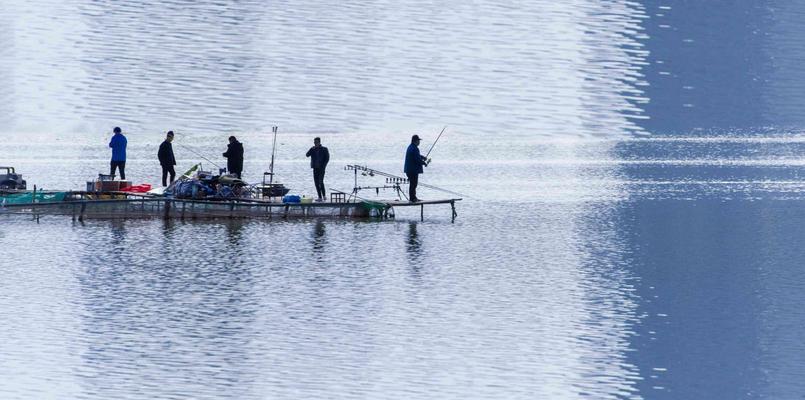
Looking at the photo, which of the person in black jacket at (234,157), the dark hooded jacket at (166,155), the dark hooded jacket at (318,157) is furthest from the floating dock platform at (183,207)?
the dark hooded jacket at (166,155)

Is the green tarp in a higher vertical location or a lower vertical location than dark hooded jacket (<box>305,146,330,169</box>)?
lower

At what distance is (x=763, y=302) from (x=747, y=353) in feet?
15.6

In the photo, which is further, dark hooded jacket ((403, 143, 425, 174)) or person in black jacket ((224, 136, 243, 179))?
person in black jacket ((224, 136, 243, 179))

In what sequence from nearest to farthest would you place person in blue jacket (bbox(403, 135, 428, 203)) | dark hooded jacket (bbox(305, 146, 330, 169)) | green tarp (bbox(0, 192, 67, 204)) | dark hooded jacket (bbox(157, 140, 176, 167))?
green tarp (bbox(0, 192, 67, 204)) < person in blue jacket (bbox(403, 135, 428, 203)) < dark hooded jacket (bbox(305, 146, 330, 169)) < dark hooded jacket (bbox(157, 140, 176, 167))

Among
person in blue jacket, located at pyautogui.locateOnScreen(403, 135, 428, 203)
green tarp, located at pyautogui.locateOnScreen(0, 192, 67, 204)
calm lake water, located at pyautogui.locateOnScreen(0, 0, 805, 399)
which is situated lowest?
calm lake water, located at pyautogui.locateOnScreen(0, 0, 805, 399)

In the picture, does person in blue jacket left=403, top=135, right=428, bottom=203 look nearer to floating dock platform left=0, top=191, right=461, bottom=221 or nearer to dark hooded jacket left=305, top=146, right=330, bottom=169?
floating dock platform left=0, top=191, right=461, bottom=221

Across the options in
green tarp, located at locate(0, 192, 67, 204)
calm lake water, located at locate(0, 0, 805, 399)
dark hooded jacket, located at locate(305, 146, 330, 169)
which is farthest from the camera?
dark hooded jacket, located at locate(305, 146, 330, 169)

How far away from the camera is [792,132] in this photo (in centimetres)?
11819

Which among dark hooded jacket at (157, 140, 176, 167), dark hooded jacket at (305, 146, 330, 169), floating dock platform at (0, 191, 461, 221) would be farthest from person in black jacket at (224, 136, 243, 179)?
floating dock platform at (0, 191, 461, 221)

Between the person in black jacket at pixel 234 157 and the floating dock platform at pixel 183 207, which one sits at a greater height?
the person in black jacket at pixel 234 157

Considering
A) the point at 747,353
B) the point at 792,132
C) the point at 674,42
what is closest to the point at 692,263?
the point at 747,353

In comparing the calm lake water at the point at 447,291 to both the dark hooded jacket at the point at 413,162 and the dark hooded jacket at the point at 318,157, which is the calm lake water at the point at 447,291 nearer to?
the dark hooded jacket at the point at 413,162

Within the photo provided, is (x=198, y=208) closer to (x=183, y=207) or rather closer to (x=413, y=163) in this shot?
(x=183, y=207)

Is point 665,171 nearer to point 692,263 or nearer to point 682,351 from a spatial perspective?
point 692,263
